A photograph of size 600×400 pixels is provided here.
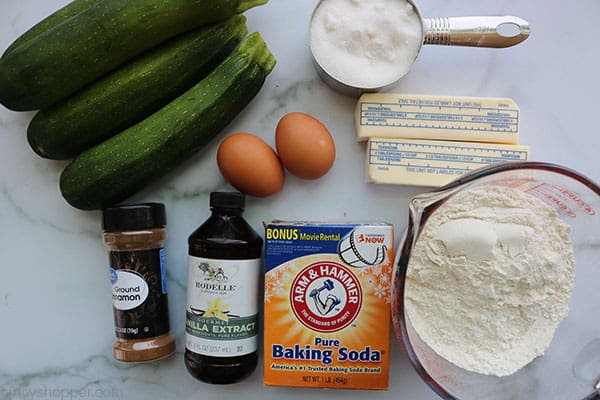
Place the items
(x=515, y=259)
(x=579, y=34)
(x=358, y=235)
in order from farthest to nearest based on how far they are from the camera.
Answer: (x=579, y=34) < (x=358, y=235) < (x=515, y=259)

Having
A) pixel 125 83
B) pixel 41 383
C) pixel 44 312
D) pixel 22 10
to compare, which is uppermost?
pixel 22 10

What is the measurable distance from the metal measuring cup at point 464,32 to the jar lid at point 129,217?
1.26 feet

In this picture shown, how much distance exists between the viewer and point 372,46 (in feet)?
2.88

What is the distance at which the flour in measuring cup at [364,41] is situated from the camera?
34.5 inches

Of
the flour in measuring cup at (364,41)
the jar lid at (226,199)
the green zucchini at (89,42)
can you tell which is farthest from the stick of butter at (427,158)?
the green zucchini at (89,42)

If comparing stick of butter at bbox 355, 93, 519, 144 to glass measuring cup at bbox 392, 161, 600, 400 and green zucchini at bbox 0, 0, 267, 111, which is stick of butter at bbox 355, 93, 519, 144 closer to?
glass measuring cup at bbox 392, 161, 600, 400

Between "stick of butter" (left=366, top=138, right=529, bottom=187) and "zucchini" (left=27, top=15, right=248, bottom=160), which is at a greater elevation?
"zucchini" (left=27, top=15, right=248, bottom=160)

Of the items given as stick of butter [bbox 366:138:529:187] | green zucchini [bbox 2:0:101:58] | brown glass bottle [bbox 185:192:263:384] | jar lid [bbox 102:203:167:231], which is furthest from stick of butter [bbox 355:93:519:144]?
green zucchini [bbox 2:0:101:58]

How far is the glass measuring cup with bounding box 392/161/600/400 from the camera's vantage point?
0.75 meters

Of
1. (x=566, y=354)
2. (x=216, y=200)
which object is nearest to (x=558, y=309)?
(x=566, y=354)

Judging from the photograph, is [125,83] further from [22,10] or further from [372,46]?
[372,46]

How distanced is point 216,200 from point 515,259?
1.56 feet

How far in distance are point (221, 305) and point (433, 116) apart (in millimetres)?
496

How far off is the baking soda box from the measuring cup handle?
1.11 ft
